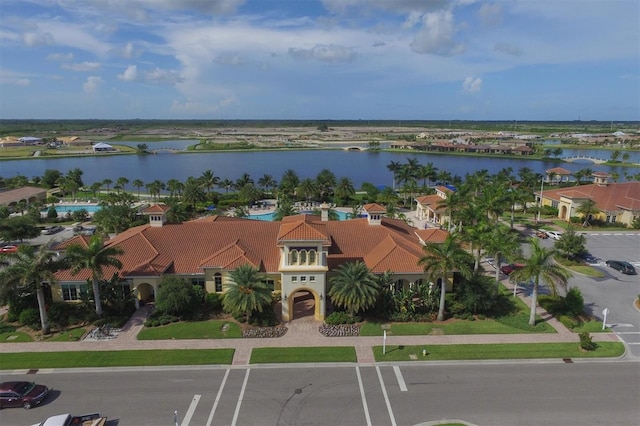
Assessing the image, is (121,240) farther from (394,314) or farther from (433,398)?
(433,398)

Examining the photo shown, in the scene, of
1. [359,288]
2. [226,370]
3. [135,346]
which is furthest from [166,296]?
[359,288]

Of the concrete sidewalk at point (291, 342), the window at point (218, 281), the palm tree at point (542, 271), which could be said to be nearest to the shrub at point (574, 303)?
the concrete sidewalk at point (291, 342)

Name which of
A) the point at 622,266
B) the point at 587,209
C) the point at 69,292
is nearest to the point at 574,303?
the point at 622,266

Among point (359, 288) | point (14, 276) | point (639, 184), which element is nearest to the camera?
point (14, 276)

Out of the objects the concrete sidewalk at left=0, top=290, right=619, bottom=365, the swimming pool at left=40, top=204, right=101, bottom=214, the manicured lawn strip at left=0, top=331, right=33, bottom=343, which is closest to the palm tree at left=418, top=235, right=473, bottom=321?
the concrete sidewalk at left=0, top=290, right=619, bottom=365

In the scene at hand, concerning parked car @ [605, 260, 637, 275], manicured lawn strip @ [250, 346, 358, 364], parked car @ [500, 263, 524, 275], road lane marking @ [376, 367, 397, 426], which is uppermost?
parked car @ [605, 260, 637, 275]

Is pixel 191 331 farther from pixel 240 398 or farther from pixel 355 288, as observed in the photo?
pixel 355 288

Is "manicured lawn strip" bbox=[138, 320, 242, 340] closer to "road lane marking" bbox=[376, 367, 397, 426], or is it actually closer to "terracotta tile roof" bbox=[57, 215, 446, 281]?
"terracotta tile roof" bbox=[57, 215, 446, 281]
